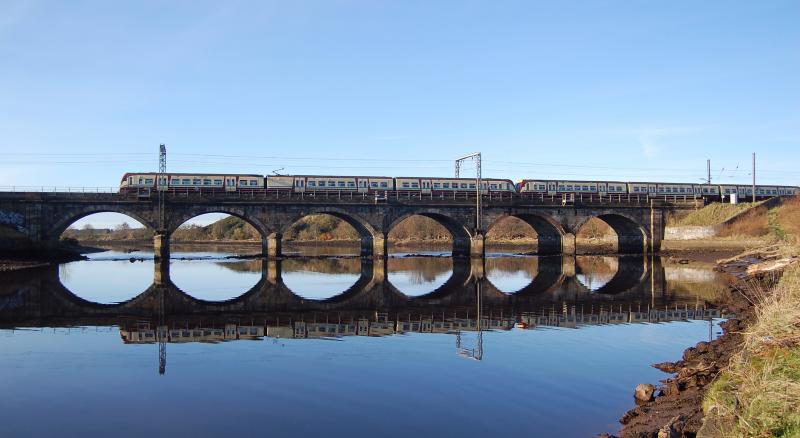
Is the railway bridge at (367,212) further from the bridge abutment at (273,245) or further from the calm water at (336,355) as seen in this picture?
the calm water at (336,355)

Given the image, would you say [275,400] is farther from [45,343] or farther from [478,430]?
[45,343]

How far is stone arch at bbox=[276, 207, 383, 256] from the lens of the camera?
193 ft

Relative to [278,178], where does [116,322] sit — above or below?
below

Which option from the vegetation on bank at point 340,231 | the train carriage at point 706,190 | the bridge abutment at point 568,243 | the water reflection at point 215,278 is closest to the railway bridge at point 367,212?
the bridge abutment at point 568,243

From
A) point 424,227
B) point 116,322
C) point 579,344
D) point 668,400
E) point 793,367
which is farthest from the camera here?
point 424,227

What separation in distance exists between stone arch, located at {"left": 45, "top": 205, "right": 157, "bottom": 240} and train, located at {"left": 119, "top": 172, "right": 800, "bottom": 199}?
3.17 metres

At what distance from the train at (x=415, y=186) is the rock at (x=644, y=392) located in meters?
49.4

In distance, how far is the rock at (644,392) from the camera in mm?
13289

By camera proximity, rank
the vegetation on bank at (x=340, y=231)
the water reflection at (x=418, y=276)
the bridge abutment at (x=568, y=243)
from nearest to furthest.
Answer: the water reflection at (x=418, y=276) → the bridge abutment at (x=568, y=243) → the vegetation on bank at (x=340, y=231)

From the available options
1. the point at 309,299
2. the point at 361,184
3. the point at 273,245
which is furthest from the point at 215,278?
→ the point at 361,184

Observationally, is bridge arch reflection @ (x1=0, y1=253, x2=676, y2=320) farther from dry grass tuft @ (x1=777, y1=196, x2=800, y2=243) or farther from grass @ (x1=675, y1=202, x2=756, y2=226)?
grass @ (x1=675, y1=202, x2=756, y2=226)

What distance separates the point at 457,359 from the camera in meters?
17.7

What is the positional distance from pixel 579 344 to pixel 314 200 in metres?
42.4

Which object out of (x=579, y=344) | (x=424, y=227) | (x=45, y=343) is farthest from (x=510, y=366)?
(x=424, y=227)
